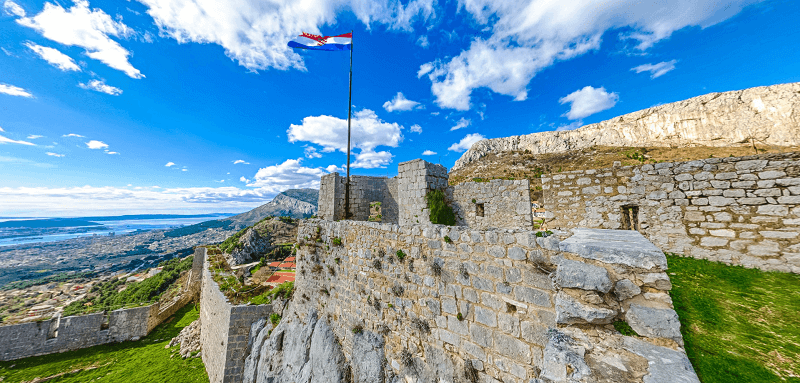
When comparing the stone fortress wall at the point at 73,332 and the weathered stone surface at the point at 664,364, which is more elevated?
the weathered stone surface at the point at 664,364

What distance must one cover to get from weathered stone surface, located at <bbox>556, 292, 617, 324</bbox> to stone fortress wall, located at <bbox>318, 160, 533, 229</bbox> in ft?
16.1

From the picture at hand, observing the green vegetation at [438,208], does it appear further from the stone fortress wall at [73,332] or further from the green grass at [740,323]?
the stone fortress wall at [73,332]

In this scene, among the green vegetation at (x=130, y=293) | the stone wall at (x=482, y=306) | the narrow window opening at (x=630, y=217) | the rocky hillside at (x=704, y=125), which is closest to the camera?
the stone wall at (x=482, y=306)

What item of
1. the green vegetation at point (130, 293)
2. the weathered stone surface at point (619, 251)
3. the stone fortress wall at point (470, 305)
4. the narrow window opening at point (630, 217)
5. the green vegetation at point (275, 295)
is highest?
the narrow window opening at point (630, 217)

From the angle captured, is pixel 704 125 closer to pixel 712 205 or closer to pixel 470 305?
pixel 712 205

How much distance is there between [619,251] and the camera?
263 centimetres

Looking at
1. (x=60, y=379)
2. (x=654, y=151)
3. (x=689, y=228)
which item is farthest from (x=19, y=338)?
(x=654, y=151)

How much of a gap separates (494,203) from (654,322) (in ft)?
18.4

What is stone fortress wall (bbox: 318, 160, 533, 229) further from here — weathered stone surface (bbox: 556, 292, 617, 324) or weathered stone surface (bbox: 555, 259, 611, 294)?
weathered stone surface (bbox: 556, 292, 617, 324)

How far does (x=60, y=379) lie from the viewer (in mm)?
13945

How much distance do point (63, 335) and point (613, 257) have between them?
1190 inches

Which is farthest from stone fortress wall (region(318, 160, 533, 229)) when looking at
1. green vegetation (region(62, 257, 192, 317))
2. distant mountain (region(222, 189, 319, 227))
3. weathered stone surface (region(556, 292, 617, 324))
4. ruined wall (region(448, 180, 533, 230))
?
distant mountain (region(222, 189, 319, 227))

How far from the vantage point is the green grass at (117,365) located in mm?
13109

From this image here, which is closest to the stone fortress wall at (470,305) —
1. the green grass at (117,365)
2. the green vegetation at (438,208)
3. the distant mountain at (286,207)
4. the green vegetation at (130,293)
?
the green vegetation at (438,208)
